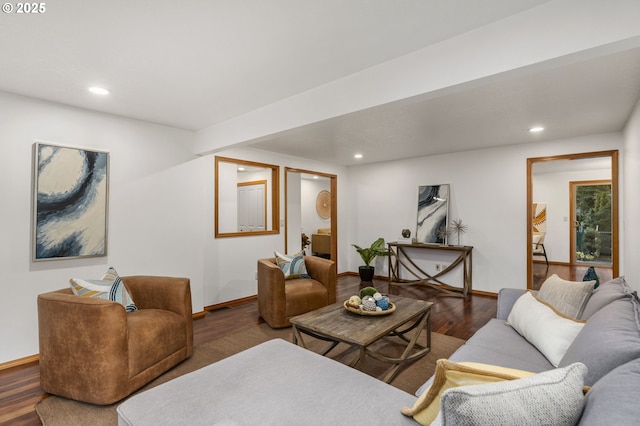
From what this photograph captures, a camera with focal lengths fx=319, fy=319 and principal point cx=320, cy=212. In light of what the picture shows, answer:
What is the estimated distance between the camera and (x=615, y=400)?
0.78 m

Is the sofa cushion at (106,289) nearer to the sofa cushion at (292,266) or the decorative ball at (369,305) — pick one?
the sofa cushion at (292,266)

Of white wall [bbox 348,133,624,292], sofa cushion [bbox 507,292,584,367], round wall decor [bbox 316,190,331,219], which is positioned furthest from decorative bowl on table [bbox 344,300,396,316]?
round wall decor [bbox 316,190,331,219]

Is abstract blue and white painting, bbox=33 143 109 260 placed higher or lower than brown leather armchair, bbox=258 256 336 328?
higher

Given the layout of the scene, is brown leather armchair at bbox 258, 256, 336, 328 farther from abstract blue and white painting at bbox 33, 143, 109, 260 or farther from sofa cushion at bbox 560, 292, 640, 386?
sofa cushion at bbox 560, 292, 640, 386

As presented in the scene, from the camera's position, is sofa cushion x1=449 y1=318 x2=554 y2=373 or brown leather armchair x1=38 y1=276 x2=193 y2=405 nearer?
sofa cushion x1=449 y1=318 x2=554 y2=373

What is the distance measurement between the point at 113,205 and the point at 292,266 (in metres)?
2.01

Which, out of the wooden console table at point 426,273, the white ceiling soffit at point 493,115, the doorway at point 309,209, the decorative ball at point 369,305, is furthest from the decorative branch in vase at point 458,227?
the decorative ball at point 369,305

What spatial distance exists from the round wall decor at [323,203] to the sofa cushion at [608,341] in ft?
25.3

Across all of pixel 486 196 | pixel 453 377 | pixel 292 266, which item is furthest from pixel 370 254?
pixel 453 377

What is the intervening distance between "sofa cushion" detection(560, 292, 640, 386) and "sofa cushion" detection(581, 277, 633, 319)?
3.8 inches

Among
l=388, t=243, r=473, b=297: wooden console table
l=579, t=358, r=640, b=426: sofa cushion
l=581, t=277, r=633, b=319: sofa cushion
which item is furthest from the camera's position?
l=388, t=243, r=473, b=297: wooden console table

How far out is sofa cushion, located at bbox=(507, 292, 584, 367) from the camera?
1659 millimetres

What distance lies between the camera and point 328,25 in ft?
5.78

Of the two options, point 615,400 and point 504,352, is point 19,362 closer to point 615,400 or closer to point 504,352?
point 504,352
